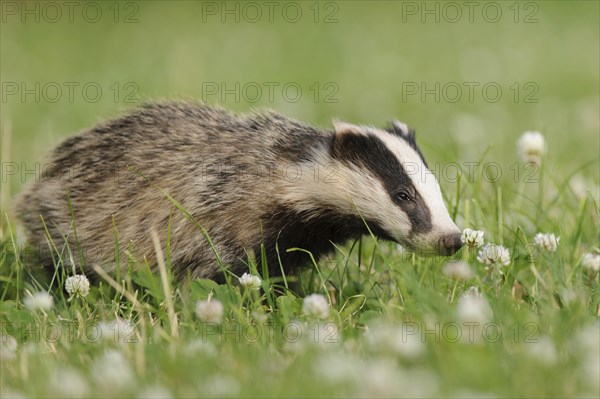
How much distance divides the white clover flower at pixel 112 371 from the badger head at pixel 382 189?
68.7 inches

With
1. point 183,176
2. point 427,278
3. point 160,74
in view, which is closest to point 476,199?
point 427,278

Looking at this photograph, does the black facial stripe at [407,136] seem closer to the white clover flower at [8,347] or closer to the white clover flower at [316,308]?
the white clover flower at [316,308]

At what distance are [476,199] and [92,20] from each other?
1175cm

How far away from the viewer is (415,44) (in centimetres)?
1427

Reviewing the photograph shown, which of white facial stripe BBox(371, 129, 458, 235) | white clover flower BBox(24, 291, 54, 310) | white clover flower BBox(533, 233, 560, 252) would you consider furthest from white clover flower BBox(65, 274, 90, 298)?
white clover flower BBox(533, 233, 560, 252)

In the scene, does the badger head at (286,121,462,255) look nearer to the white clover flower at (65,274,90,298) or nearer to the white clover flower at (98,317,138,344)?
the white clover flower at (65,274,90,298)

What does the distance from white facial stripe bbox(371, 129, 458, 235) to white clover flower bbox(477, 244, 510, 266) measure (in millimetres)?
197

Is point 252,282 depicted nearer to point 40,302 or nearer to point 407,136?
point 40,302

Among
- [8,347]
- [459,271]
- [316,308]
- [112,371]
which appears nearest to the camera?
[112,371]

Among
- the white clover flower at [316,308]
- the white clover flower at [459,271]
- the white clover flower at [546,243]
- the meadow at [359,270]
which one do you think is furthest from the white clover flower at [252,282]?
the white clover flower at [546,243]

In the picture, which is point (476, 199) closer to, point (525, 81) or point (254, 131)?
point (254, 131)

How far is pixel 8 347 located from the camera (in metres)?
3.97

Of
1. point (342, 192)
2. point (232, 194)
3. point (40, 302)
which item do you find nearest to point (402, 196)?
point (342, 192)

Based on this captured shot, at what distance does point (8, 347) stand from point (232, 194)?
167 cm
